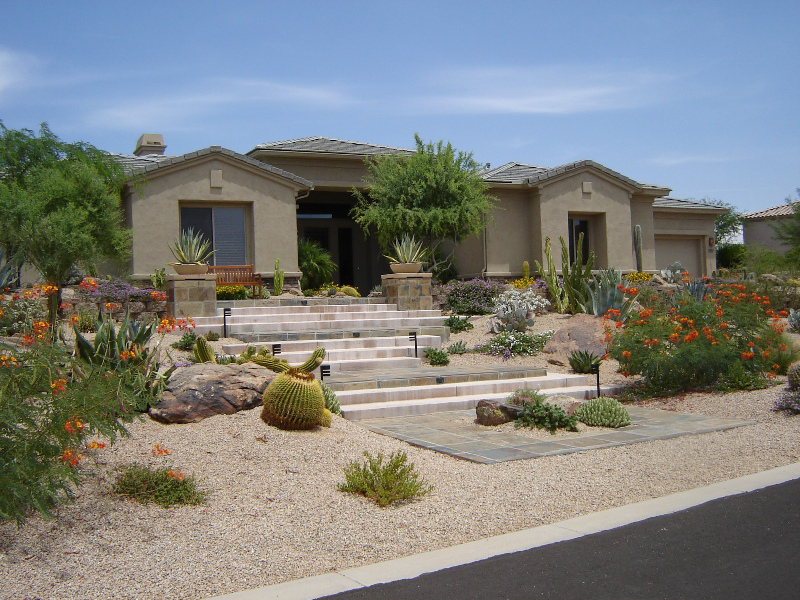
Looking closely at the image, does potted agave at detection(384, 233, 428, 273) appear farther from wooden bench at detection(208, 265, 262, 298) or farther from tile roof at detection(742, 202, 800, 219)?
tile roof at detection(742, 202, 800, 219)

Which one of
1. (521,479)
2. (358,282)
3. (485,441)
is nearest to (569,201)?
(358,282)

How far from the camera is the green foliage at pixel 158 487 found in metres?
5.94

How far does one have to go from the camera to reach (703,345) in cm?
1149

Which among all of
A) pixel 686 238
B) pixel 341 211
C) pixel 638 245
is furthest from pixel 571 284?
pixel 686 238

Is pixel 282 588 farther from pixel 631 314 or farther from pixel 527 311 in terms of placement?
pixel 527 311

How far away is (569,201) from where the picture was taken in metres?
24.1

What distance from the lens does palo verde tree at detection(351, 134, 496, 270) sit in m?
21.3

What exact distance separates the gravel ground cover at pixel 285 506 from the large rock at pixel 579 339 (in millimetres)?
5797

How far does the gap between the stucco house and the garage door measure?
0.04m

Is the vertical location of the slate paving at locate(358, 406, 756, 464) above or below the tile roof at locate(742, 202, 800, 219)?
below

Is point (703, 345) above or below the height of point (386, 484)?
above

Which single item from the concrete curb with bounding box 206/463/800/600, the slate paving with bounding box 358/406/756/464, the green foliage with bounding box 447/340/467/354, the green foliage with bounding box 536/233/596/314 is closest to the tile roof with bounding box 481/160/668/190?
the green foliage with bounding box 536/233/596/314

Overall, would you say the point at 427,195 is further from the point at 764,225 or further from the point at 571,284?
the point at 764,225

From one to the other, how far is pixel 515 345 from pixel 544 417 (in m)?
6.05
